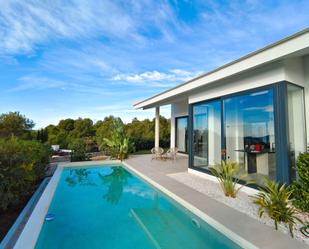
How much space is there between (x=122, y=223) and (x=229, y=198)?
303 cm

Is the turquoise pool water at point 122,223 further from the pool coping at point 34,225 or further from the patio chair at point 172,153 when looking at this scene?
the patio chair at point 172,153

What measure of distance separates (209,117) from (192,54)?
21.5 ft

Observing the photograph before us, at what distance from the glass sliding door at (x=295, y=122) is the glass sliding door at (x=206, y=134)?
90.3 inches

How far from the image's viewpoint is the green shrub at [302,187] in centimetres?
416

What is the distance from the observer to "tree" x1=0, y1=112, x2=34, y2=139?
18812 mm

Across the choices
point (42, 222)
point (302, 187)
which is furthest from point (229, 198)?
point (42, 222)

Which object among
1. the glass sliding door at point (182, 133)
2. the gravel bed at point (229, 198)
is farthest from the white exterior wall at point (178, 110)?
the gravel bed at point (229, 198)

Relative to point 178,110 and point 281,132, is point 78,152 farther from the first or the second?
point 281,132

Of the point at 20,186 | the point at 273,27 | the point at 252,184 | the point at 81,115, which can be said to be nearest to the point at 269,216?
the point at 252,184

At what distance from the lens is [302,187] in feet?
14.0

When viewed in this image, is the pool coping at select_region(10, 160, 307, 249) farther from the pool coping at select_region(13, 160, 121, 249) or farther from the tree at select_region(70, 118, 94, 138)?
the tree at select_region(70, 118, 94, 138)

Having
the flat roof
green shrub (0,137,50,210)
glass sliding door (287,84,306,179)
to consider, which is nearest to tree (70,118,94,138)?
green shrub (0,137,50,210)

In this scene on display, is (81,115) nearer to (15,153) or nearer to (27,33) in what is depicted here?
(27,33)

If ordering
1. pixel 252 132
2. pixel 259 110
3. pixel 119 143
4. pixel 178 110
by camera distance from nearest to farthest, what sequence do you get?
→ 1. pixel 259 110
2. pixel 252 132
3. pixel 119 143
4. pixel 178 110
